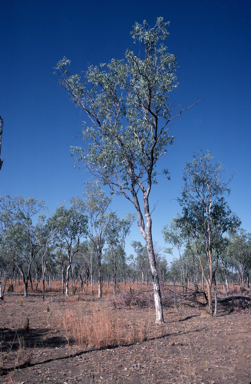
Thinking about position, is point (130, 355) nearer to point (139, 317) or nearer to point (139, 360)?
point (139, 360)

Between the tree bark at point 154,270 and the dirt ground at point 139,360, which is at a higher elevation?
the tree bark at point 154,270

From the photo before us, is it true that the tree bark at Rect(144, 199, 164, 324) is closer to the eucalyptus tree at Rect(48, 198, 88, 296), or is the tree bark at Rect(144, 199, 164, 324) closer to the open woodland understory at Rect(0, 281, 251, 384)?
the open woodland understory at Rect(0, 281, 251, 384)

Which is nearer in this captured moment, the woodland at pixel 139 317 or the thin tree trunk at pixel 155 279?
the woodland at pixel 139 317

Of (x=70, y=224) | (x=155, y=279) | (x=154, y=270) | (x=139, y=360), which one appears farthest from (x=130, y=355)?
(x=70, y=224)

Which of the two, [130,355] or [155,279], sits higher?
[155,279]

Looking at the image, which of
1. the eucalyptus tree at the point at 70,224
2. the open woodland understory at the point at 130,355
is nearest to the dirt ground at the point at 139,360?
the open woodland understory at the point at 130,355

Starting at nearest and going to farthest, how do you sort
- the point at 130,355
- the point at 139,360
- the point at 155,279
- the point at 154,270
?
the point at 139,360
the point at 130,355
the point at 155,279
the point at 154,270

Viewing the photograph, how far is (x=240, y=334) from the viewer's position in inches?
352

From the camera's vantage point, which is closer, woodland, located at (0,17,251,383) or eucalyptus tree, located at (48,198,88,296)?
woodland, located at (0,17,251,383)

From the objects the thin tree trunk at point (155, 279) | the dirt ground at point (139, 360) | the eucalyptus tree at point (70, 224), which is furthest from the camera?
the eucalyptus tree at point (70, 224)

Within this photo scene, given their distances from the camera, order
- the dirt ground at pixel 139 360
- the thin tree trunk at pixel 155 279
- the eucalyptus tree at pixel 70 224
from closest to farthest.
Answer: the dirt ground at pixel 139 360
the thin tree trunk at pixel 155 279
the eucalyptus tree at pixel 70 224

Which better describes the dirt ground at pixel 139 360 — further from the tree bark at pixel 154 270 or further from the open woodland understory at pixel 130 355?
the tree bark at pixel 154 270

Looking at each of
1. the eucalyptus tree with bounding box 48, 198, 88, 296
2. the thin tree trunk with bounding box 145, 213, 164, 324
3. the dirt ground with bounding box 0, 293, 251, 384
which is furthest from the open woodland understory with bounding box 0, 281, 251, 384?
the eucalyptus tree with bounding box 48, 198, 88, 296

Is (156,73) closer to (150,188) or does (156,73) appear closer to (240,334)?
(150,188)
